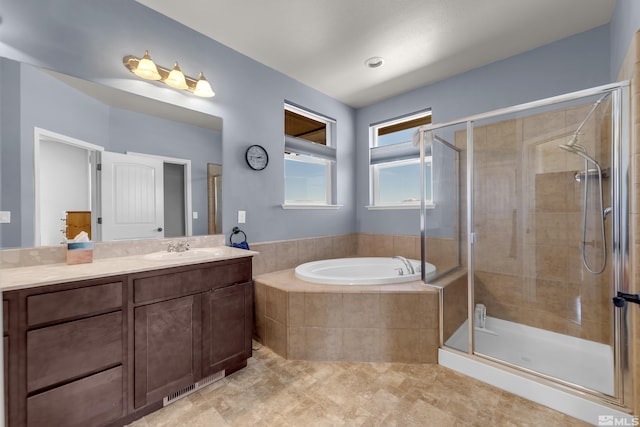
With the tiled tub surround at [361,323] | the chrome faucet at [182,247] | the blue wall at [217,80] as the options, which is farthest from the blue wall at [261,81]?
the tiled tub surround at [361,323]

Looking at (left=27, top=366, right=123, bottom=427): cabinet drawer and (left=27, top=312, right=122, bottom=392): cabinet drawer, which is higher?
(left=27, top=312, right=122, bottom=392): cabinet drawer

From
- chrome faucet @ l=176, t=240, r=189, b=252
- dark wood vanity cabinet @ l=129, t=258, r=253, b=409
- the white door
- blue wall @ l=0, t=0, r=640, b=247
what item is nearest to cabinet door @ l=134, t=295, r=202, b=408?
dark wood vanity cabinet @ l=129, t=258, r=253, b=409

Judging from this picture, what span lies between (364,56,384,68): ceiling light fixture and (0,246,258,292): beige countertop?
2.21 meters

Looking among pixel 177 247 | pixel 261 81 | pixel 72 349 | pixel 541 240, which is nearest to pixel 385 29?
pixel 261 81

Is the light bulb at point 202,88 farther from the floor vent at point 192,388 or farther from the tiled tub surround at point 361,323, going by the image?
the floor vent at point 192,388

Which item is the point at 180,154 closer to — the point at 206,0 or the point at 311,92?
the point at 206,0

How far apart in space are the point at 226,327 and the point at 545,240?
8.38 feet

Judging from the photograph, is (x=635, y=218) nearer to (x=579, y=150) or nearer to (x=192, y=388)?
(x=579, y=150)

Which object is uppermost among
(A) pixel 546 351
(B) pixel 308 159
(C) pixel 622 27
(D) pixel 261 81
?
(D) pixel 261 81

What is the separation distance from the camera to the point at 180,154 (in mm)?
2129

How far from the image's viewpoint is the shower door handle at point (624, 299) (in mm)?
1224

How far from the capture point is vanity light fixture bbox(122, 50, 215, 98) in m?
1.91

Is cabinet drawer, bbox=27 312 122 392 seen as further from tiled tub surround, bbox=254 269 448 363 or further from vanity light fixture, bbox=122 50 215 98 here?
vanity light fixture, bbox=122 50 215 98

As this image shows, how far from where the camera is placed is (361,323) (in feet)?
6.82
